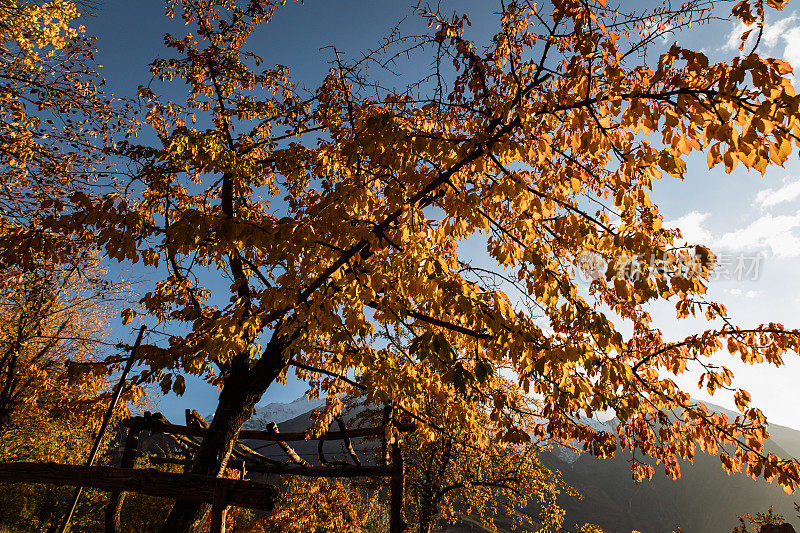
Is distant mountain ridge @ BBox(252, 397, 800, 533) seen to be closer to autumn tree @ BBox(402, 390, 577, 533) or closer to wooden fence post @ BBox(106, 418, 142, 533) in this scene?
autumn tree @ BBox(402, 390, 577, 533)

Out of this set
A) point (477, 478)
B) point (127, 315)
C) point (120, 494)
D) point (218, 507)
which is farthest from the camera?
point (477, 478)

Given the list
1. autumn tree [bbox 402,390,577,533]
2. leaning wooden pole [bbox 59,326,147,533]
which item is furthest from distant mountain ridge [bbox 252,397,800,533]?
leaning wooden pole [bbox 59,326,147,533]

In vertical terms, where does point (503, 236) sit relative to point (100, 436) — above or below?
above

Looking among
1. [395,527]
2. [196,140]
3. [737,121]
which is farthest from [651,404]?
[196,140]

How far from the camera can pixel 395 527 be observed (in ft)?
21.1

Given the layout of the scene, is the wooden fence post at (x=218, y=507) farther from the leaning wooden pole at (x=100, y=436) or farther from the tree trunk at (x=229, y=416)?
the leaning wooden pole at (x=100, y=436)

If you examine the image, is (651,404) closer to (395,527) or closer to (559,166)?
(559,166)

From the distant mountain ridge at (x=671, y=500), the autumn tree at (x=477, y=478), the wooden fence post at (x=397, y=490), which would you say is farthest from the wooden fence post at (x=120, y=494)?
the distant mountain ridge at (x=671, y=500)

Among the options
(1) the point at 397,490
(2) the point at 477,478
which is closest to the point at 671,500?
(2) the point at 477,478

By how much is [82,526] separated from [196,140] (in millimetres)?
34839

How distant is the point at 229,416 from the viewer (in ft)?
18.3

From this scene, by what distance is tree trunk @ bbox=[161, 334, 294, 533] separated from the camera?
16.6 ft

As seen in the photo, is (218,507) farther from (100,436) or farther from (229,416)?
(100,436)

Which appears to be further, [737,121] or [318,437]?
[318,437]
